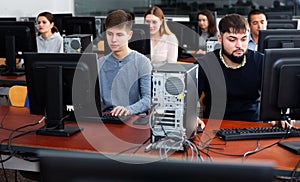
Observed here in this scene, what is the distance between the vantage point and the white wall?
7051mm

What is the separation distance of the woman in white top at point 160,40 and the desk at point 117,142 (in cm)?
208

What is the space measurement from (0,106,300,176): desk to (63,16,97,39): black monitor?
357cm

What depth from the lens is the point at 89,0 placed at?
29.3 ft

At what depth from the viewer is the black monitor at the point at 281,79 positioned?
1.83m

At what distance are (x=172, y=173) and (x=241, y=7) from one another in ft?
25.7

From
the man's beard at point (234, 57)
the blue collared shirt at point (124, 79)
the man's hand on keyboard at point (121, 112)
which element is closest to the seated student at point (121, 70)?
the blue collared shirt at point (124, 79)

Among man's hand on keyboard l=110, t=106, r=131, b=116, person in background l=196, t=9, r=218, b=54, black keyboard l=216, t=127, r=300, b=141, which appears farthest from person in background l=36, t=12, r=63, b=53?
black keyboard l=216, t=127, r=300, b=141

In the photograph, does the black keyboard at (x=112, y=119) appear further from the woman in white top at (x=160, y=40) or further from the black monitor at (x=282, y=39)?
the woman in white top at (x=160, y=40)

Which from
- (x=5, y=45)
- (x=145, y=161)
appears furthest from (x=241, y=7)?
(x=145, y=161)

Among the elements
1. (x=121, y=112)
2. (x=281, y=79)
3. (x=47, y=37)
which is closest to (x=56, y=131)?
(x=121, y=112)

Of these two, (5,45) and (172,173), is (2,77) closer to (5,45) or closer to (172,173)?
(5,45)

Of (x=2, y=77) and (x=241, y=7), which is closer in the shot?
(x=2, y=77)

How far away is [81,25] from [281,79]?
4368 millimetres

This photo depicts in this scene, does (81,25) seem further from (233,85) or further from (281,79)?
(281,79)
